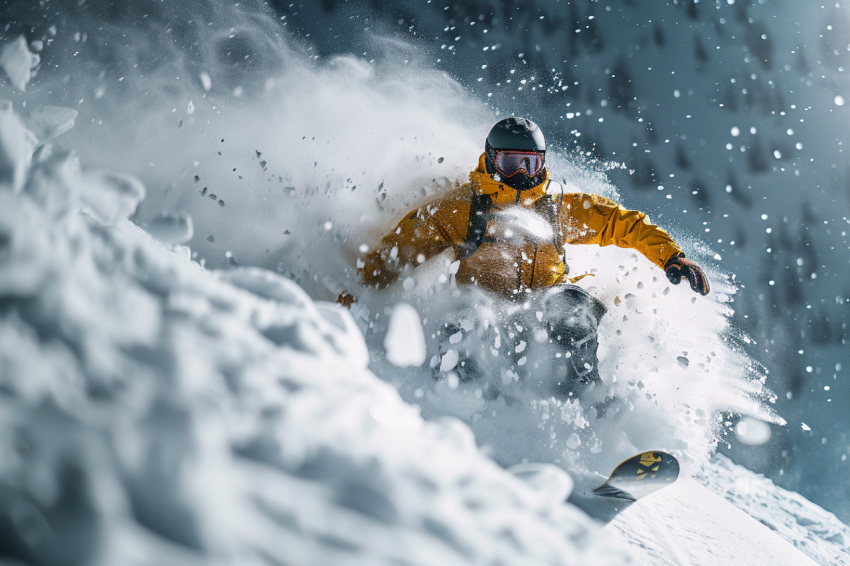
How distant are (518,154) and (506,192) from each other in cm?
31

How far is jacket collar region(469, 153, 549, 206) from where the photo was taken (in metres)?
3.60

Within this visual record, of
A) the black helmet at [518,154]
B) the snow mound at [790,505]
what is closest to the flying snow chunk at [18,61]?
the black helmet at [518,154]

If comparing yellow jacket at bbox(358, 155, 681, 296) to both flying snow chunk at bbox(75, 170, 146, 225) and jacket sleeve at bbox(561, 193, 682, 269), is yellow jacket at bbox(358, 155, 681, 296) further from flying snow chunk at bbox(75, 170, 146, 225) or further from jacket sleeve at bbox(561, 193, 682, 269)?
flying snow chunk at bbox(75, 170, 146, 225)

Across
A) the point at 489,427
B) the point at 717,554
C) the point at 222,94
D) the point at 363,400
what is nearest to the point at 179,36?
the point at 222,94

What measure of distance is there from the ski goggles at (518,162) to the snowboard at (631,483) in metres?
2.21

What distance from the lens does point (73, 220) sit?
80 centimetres

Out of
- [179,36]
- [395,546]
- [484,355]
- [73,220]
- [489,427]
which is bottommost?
[395,546]

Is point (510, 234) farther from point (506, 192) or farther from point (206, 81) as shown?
point (206, 81)

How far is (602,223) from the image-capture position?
3.71 meters

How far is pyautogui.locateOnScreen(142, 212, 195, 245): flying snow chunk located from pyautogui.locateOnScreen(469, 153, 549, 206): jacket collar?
2.66 meters

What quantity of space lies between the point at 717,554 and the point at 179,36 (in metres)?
8.99

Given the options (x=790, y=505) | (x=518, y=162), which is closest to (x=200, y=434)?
(x=518, y=162)

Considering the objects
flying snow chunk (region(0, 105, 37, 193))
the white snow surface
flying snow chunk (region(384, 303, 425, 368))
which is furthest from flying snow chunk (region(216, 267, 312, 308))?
the white snow surface

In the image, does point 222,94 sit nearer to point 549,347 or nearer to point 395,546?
point 549,347
